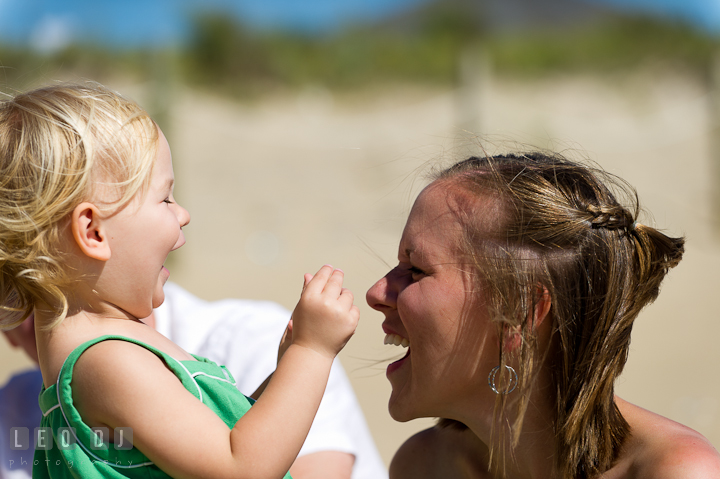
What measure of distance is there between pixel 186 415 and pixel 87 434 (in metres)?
0.24

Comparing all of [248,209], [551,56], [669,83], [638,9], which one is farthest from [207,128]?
[638,9]

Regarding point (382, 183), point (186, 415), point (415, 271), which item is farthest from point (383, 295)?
point (382, 183)

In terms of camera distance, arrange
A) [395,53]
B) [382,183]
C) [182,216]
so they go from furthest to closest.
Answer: [395,53] → [382,183] → [182,216]

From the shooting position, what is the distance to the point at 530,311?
5.38 feet

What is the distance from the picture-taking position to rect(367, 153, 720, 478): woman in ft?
5.28

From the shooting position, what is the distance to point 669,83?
66.6 ft

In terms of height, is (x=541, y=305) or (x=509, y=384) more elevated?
(x=541, y=305)

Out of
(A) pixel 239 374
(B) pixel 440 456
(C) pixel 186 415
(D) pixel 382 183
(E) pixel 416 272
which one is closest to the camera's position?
(C) pixel 186 415

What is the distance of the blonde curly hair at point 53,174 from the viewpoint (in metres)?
1.38

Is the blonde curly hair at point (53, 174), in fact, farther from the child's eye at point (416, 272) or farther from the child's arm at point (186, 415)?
the child's eye at point (416, 272)

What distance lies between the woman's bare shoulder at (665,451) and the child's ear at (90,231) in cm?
139

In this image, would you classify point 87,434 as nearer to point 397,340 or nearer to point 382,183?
point 397,340

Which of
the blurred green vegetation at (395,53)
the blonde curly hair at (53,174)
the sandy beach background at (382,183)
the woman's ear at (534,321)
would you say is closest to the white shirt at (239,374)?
the woman's ear at (534,321)

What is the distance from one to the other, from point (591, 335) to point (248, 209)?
12471 millimetres
